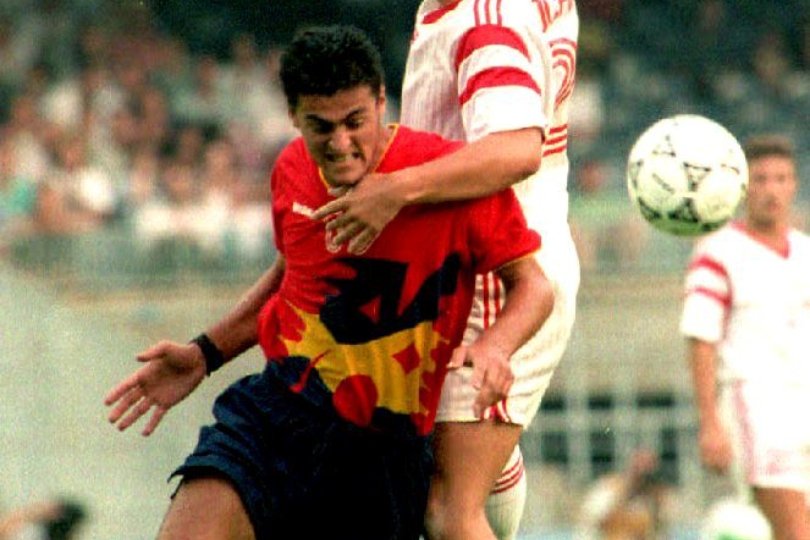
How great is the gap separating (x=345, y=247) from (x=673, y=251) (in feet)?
32.8

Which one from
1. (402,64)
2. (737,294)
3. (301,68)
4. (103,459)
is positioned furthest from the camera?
(402,64)

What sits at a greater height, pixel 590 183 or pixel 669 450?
pixel 590 183

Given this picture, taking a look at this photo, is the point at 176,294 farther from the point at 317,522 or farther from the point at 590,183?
the point at 317,522

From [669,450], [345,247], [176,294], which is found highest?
[345,247]

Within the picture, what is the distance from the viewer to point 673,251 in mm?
15133

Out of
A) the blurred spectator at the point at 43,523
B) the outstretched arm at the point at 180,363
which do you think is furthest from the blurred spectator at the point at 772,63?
the outstretched arm at the point at 180,363

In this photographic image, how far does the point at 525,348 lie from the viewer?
19.8 feet

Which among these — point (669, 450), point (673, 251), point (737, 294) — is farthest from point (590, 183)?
point (737, 294)

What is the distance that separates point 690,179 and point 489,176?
2.24 meters

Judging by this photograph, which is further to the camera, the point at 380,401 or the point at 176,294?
the point at 176,294

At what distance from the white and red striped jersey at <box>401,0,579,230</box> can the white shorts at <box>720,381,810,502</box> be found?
326 cm

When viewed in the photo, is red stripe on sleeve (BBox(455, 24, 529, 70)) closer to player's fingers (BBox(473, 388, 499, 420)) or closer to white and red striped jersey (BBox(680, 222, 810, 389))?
player's fingers (BBox(473, 388, 499, 420))

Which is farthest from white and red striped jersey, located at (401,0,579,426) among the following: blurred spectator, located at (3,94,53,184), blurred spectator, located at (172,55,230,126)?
blurred spectator, located at (172,55,230,126)

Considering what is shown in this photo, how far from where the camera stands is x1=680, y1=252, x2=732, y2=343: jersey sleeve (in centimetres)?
911
